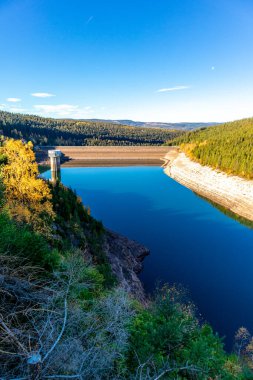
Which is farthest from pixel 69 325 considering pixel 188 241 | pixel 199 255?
pixel 188 241

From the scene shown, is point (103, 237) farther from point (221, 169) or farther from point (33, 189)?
point (221, 169)

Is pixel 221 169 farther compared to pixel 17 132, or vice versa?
pixel 17 132

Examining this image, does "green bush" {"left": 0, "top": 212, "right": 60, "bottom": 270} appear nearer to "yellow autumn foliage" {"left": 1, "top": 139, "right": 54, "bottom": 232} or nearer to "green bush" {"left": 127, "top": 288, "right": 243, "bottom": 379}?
"green bush" {"left": 127, "top": 288, "right": 243, "bottom": 379}

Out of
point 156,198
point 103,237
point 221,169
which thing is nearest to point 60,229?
point 103,237

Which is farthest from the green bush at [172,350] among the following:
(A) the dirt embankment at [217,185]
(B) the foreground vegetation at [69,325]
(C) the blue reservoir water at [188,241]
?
(A) the dirt embankment at [217,185]

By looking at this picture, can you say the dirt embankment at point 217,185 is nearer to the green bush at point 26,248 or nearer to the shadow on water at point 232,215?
the shadow on water at point 232,215

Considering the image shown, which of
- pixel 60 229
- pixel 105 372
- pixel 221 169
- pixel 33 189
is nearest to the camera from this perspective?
pixel 105 372
